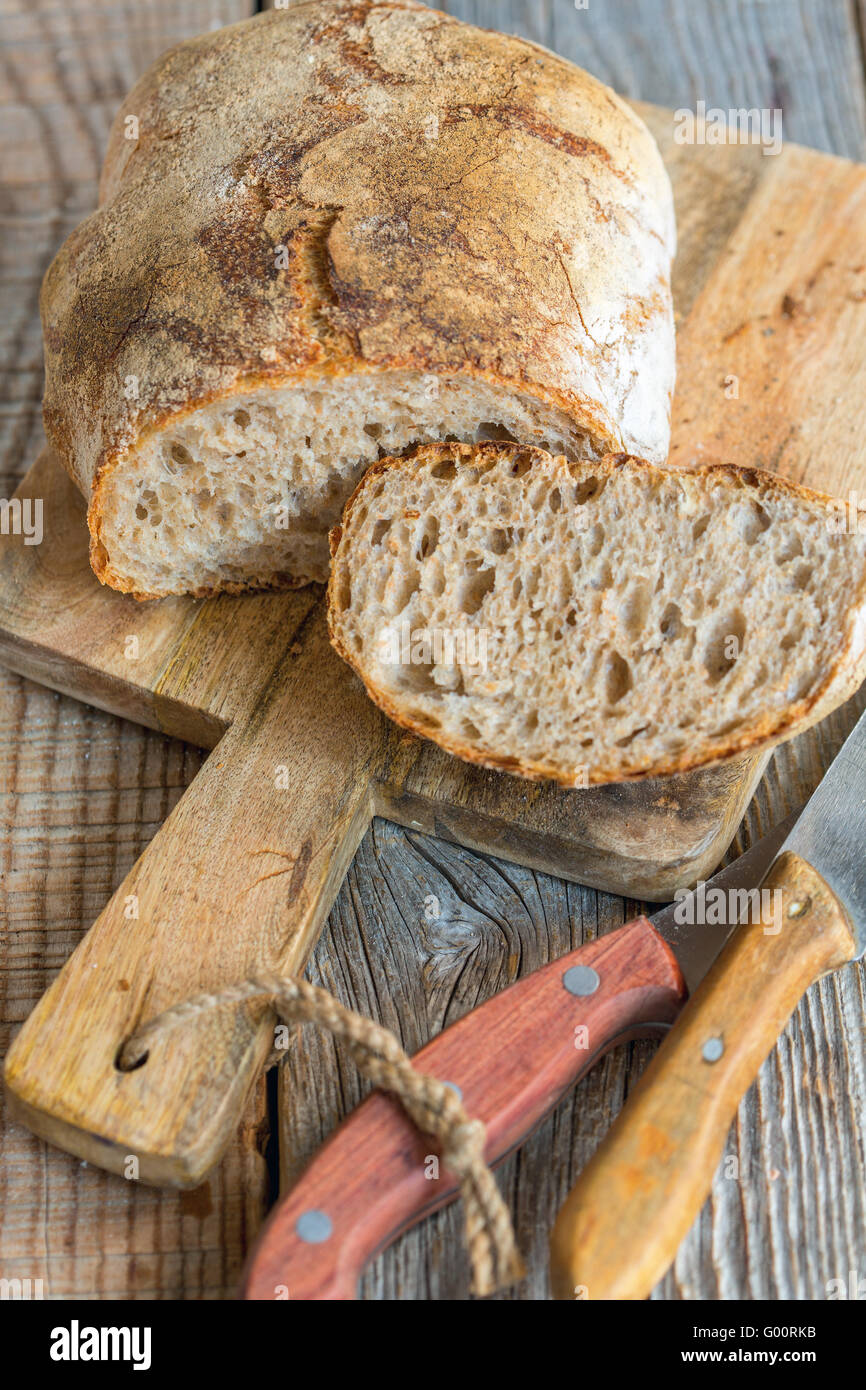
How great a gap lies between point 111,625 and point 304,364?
81cm

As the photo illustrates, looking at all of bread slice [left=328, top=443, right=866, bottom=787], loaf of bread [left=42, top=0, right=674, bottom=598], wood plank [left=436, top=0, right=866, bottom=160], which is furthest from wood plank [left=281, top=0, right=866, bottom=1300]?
wood plank [left=436, top=0, right=866, bottom=160]

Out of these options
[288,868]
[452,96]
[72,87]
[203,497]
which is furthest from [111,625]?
[72,87]

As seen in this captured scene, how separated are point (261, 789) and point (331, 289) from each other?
38.5 inches

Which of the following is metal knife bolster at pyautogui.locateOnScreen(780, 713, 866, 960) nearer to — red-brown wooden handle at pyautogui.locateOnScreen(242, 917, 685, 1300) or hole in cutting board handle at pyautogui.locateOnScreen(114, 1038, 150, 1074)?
red-brown wooden handle at pyautogui.locateOnScreen(242, 917, 685, 1300)

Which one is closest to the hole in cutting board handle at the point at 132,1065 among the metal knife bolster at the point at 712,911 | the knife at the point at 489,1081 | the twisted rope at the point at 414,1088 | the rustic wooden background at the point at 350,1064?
the twisted rope at the point at 414,1088

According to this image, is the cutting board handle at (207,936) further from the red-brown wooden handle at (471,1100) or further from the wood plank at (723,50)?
the wood plank at (723,50)

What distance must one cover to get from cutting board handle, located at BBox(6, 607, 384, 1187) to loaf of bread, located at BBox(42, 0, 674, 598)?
416 millimetres

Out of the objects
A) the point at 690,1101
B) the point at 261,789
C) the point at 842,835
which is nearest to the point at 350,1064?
the point at 261,789

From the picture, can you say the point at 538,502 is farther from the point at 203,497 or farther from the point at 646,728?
the point at 203,497

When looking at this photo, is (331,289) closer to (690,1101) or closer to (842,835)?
(842,835)

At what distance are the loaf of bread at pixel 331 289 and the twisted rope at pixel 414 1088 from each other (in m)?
1.00

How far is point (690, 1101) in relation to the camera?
187 cm

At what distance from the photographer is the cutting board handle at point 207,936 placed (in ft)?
6.56

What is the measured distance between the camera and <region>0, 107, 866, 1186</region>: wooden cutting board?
6.68 ft
